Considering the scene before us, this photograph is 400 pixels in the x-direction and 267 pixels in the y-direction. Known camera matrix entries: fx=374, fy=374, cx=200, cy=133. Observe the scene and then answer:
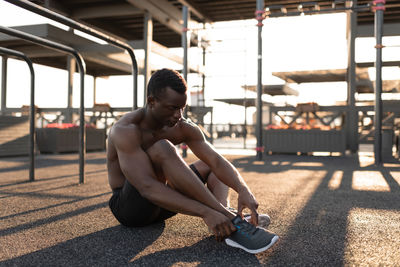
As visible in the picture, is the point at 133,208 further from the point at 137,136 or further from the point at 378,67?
the point at 378,67

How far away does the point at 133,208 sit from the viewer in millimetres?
1895

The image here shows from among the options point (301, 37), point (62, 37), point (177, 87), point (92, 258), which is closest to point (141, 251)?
point (92, 258)

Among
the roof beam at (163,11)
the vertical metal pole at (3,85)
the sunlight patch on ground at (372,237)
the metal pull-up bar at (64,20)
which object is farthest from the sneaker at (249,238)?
the vertical metal pole at (3,85)

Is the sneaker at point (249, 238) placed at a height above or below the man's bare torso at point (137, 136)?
below

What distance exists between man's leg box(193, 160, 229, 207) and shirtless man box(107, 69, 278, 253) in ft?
0.04

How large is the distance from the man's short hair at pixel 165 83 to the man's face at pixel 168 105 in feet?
0.06

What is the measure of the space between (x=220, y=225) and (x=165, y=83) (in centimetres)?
68

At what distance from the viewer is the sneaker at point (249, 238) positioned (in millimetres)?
1562

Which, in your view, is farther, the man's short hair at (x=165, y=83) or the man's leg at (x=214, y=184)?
the man's leg at (x=214, y=184)

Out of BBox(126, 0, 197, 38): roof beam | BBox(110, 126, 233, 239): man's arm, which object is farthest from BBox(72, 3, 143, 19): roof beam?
BBox(110, 126, 233, 239): man's arm

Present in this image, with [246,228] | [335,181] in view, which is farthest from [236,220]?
[335,181]

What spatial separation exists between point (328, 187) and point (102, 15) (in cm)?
1089

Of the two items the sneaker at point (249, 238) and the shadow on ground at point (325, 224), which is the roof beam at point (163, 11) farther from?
the sneaker at point (249, 238)

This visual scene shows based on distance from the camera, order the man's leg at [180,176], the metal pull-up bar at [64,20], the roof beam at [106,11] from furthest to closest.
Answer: the roof beam at [106,11] < the metal pull-up bar at [64,20] < the man's leg at [180,176]
